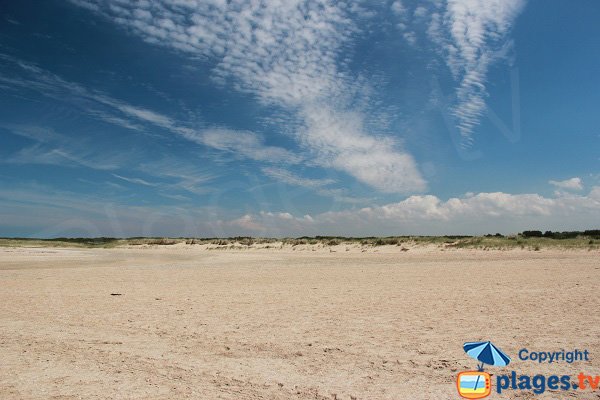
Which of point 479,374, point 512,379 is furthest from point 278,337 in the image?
point 512,379

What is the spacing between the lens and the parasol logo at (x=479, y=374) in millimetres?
5922

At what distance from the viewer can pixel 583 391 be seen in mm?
5809

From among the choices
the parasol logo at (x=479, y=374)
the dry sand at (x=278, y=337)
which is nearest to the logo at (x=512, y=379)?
the parasol logo at (x=479, y=374)

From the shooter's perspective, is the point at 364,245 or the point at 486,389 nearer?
the point at 486,389

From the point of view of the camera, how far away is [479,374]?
21.2ft

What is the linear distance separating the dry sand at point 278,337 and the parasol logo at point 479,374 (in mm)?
160

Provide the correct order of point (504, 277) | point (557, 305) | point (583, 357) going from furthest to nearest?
point (504, 277), point (557, 305), point (583, 357)

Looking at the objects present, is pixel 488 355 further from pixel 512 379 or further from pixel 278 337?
pixel 278 337

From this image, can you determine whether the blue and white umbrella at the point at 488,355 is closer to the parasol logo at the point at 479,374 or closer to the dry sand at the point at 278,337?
the parasol logo at the point at 479,374

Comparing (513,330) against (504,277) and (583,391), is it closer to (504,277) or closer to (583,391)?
(583,391)

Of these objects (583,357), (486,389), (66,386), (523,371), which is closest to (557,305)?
(583,357)

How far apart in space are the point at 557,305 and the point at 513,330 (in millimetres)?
3893

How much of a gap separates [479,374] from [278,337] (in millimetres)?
4086

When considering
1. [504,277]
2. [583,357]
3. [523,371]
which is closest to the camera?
[523,371]
